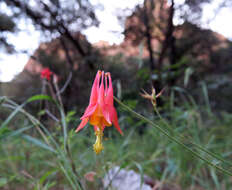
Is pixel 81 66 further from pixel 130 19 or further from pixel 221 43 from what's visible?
pixel 221 43

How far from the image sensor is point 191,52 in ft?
16.0

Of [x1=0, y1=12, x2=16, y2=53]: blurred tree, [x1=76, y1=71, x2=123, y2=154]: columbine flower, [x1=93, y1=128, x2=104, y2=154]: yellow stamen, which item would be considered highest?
[x1=0, y1=12, x2=16, y2=53]: blurred tree

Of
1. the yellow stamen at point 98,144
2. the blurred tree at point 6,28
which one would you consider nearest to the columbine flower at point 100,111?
the yellow stamen at point 98,144

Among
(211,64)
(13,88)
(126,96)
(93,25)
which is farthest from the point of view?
(211,64)

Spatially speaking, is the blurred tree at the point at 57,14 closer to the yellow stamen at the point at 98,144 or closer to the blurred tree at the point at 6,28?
the blurred tree at the point at 6,28

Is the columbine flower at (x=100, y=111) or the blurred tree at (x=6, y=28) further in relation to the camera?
the blurred tree at (x=6, y=28)

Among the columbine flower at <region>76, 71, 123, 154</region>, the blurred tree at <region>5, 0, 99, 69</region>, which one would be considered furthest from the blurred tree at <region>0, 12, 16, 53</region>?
the columbine flower at <region>76, 71, 123, 154</region>

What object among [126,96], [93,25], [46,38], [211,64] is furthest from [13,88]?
[211,64]

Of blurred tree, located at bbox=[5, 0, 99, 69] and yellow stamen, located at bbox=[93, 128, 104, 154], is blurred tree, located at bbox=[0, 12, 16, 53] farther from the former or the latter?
yellow stamen, located at bbox=[93, 128, 104, 154]

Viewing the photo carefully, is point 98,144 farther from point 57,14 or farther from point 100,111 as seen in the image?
point 57,14

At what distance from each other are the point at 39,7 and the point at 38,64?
1246 mm

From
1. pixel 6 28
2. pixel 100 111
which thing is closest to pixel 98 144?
pixel 100 111

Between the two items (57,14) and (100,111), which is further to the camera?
(57,14)

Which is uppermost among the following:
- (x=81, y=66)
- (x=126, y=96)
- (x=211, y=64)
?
(x=211, y=64)
